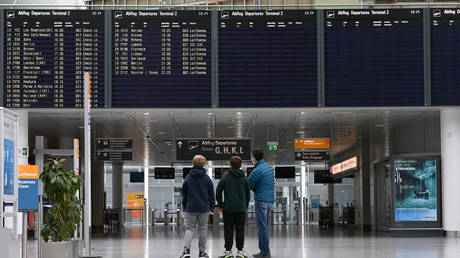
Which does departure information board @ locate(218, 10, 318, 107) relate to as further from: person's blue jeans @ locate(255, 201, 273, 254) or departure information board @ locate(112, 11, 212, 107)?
person's blue jeans @ locate(255, 201, 273, 254)

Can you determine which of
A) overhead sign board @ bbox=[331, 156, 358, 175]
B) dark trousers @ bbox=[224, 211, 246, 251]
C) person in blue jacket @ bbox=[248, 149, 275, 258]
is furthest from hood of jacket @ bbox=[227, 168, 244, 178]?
overhead sign board @ bbox=[331, 156, 358, 175]

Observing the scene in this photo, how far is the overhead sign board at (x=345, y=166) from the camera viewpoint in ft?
101

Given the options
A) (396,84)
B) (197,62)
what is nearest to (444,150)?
(396,84)

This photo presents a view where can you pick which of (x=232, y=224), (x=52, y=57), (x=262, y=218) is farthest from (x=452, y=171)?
(x=52, y=57)

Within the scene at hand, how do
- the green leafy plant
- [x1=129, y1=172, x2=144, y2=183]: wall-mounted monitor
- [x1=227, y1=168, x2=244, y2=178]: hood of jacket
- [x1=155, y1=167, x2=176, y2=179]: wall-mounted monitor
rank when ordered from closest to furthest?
the green leafy plant → [x1=227, y1=168, x2=244, y2=178]: hood of jacket → [x1=155, y1=167, x2=176, y2=179]: wall-mounted monitor → [x1=129, y1=172, x2=144, y2=183]: wall-mounted monitor

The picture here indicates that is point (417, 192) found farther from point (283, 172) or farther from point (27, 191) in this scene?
point (27, 191)

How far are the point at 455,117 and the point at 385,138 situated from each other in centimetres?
648

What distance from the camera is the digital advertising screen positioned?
2119 centimetres

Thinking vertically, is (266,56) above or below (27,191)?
above

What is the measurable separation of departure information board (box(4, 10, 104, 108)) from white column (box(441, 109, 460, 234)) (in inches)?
330

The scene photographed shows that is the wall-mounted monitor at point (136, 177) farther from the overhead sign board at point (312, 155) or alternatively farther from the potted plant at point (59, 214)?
the potted plant at point (59, 214)

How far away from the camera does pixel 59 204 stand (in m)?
11.5

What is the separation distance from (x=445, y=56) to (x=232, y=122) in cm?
642

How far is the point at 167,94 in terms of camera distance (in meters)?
17.8
